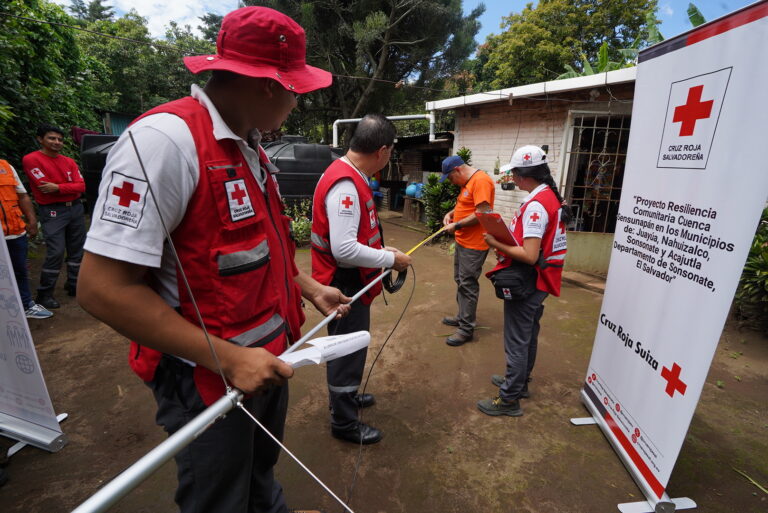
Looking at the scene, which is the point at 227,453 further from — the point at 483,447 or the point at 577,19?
the point at 577,19

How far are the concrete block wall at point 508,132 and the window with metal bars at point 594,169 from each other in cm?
28

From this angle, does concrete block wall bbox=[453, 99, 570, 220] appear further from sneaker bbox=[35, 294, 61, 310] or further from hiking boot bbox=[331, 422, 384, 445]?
sneaker bbox=[35, 294, 61, 310]

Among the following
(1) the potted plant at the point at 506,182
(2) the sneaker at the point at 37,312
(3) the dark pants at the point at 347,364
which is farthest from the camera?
(1) the potted plant at the point at 506,182

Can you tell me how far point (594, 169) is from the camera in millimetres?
6762

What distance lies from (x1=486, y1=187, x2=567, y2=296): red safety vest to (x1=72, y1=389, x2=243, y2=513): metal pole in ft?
7.20

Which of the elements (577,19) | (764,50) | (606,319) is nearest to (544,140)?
(606,319)

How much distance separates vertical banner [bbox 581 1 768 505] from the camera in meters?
1.63

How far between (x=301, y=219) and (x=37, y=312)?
4670mm

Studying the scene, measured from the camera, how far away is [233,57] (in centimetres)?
115

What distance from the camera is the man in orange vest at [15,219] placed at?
382 cm

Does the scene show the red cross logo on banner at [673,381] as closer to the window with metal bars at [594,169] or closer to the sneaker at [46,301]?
the window with metal bars at [594,169]

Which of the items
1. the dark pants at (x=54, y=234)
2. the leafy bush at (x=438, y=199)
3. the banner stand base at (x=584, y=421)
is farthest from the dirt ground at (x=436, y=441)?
the leafy bush at (x=438, y=199)

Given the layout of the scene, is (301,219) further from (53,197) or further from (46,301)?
(46,301)

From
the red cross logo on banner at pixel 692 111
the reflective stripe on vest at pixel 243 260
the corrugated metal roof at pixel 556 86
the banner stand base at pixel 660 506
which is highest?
the corrugated metal roof at pixel 556 86
